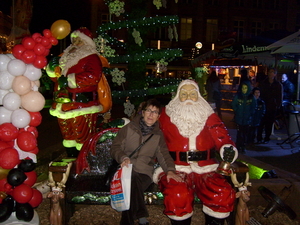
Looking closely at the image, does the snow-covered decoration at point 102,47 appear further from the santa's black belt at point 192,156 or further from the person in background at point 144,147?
the santa's black belt at point 192,156

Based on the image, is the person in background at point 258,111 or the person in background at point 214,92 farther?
the person in background at point 214,92

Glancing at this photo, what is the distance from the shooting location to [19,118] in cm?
285

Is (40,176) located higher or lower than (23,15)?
lower

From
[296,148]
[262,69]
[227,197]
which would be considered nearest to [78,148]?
[227,197]

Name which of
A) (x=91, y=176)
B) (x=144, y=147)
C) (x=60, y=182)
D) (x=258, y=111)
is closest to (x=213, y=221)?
(x=144, y=147)

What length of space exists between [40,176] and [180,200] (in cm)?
300

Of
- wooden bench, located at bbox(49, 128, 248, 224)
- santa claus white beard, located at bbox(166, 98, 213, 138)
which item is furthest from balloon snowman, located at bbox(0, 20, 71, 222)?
santa claus white beard, located at bbox(166, 98, 213, 138)

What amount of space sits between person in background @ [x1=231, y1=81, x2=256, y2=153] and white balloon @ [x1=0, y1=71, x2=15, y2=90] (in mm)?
5333

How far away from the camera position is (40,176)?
4.92 meters

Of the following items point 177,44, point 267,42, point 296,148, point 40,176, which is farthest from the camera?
point 177,44

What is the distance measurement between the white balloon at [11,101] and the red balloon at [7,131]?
0.17m

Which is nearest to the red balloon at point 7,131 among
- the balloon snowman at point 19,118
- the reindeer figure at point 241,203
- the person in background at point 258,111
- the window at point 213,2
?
the balloon snowman at point 19,118

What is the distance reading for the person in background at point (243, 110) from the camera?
679 centimetres

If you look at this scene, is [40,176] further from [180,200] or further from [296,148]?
[296,148]
